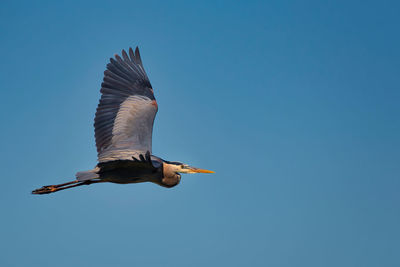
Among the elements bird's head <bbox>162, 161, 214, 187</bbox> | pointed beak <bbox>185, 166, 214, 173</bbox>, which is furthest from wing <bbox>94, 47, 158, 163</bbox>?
pointed beak <bbox>185, 166, 214, 173</bbox>

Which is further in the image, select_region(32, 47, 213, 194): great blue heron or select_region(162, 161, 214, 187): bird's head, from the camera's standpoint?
select_region(162, 161, 214, 187): bird's head

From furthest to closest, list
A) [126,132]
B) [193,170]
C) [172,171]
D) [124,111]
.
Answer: [124,111], [126,132], [193,170], [172,171]

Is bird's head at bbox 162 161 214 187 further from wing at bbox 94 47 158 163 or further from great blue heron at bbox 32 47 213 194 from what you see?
wing at bbox 94 47 158 163

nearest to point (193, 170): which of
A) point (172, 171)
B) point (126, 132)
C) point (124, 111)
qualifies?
point (172, 171)

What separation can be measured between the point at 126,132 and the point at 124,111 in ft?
2.37

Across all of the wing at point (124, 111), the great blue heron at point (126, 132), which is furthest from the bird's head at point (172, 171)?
the wing at point (124, 111)

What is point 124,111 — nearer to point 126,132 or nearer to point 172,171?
point 126,132

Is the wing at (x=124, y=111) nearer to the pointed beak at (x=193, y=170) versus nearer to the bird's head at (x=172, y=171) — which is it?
the bird's head at (x=172, y=171)

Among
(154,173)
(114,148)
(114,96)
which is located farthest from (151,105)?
(154,173)

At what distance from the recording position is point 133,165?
7.99 m

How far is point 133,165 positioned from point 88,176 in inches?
32.3

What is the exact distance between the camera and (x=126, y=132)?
31.1 ft

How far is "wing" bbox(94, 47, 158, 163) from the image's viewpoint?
9109 millimetres

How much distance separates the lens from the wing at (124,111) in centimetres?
911
